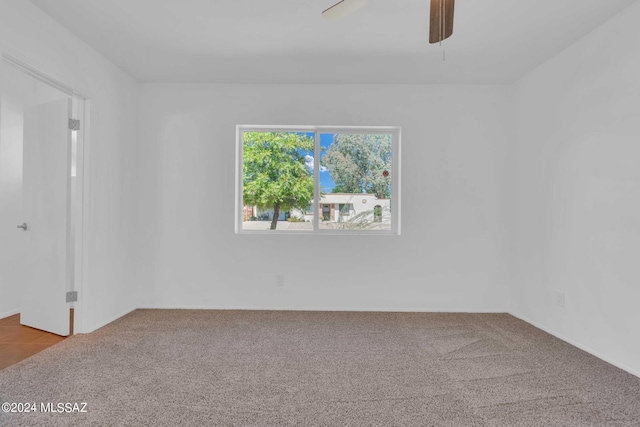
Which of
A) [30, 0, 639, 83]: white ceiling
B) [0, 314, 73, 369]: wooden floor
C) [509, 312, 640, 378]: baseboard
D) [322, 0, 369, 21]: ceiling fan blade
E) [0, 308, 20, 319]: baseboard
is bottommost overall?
[0, 314, 73, 369]: wooden floor

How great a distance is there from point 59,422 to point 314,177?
2884 millimetres

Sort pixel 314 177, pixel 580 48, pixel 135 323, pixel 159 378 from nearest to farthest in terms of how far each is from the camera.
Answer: pixel 159 378 < pixel 580 48 < pixel 135 323 < pixel 314 177

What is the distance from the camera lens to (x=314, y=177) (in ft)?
12.9

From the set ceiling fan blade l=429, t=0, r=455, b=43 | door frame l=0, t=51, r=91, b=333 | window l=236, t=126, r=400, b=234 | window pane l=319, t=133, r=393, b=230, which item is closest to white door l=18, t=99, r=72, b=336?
door frame l=0, t=51, r=91, b=333

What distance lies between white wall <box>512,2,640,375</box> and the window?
138 centimetres

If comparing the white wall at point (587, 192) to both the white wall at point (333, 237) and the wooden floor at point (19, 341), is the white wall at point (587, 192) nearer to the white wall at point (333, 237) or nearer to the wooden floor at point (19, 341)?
the white wall at point (333, 237)

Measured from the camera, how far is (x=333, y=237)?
3.82 m

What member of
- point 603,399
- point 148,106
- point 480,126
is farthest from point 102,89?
point 603,399

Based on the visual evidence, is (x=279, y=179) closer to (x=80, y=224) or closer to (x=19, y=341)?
(x=80, y=224)

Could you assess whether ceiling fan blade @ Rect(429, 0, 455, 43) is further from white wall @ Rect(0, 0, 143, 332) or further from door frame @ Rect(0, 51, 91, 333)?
door frame @ Rect(0, 51, 91, 333)

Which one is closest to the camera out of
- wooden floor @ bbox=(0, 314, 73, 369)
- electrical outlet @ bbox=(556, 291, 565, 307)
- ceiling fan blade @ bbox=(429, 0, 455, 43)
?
ceiling fan blade @ bbox=(429, 0, 455, 43)

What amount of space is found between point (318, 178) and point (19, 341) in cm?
300

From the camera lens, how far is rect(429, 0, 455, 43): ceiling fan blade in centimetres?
171

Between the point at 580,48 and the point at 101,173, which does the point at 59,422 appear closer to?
the point at 101,173
